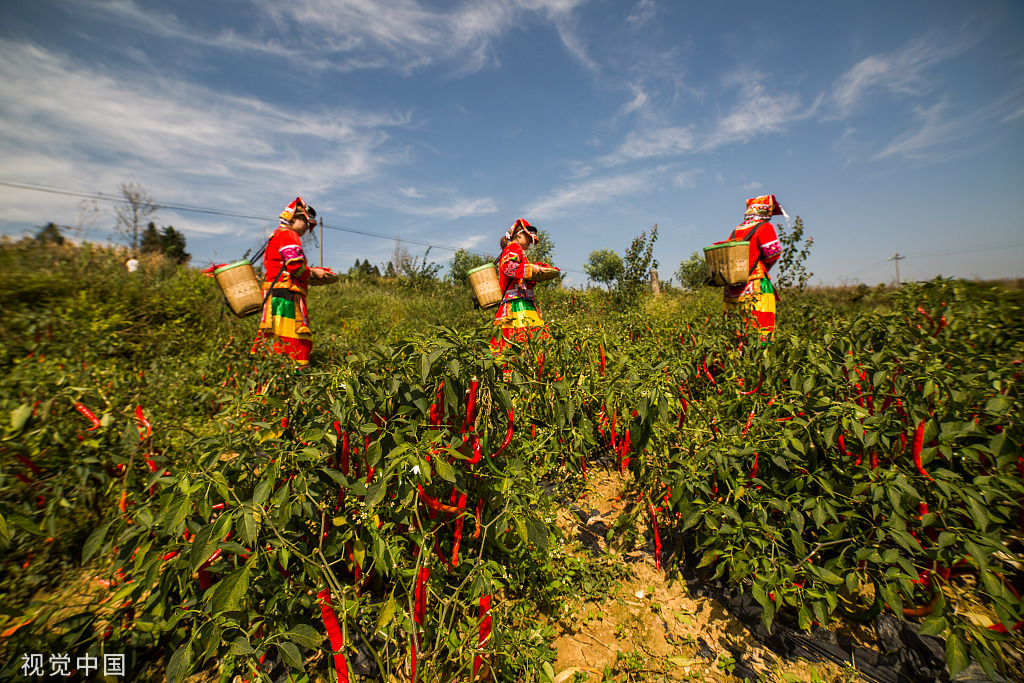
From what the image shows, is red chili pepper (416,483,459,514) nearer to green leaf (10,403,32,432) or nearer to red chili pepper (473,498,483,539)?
red chili pepper (473,498,483,539)

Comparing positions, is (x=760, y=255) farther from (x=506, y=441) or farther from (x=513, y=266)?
(x=506, y=441)

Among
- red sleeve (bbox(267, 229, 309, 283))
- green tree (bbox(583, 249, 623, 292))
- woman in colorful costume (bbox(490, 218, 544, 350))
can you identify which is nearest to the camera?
woman in colorful costume (bbox(490, 218, 544, 350))

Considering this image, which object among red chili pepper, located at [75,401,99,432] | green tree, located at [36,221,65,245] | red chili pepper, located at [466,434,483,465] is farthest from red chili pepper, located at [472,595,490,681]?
green tree, located at [36,221,65,245]

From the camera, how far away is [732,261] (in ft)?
12.0

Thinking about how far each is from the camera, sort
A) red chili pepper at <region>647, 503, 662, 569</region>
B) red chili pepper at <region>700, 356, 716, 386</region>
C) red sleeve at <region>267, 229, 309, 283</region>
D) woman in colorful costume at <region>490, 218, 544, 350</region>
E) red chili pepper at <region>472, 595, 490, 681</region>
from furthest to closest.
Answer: red sleeve at <region>267, 229, 309, 283</region> → woman in colorful costume at <region>490, 218, 544, 350</region> → red chili pepper at <region>700, 356, 716, 386</region> → red chili pepper at <region>647, 503, 662, 569</region> → red chili pepper at <region>472, 595, 490, 681</region>

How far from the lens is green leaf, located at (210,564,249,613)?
824 millimetres

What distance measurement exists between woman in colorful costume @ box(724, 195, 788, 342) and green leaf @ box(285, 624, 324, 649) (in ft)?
12.4

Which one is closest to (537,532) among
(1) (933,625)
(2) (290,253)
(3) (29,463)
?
(1) (933,625)

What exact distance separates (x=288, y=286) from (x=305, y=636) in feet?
11.3

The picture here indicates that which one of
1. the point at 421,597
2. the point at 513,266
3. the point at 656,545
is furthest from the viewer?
the point at 513,266

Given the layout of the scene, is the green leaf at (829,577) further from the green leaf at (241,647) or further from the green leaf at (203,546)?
the green leaf at (203,546)

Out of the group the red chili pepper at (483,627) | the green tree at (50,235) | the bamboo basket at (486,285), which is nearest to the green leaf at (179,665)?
the red chili pepper at (483,627)

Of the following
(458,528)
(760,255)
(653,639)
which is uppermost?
(760,255)

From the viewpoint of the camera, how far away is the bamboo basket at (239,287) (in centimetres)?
356
